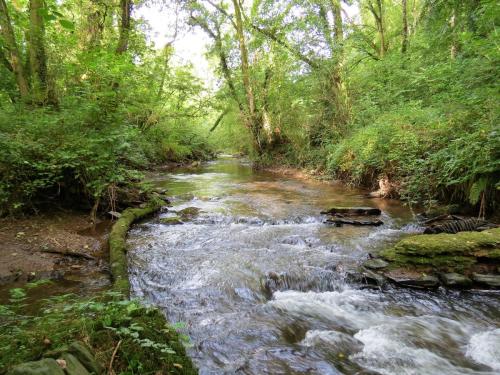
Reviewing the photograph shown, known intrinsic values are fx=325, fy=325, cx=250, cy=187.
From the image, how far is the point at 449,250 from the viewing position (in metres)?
4.99

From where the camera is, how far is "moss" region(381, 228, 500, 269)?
4.89 metres

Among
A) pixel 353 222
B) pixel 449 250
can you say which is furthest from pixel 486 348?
pixel 353 222

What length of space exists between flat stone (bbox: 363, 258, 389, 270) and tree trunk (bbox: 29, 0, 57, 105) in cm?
747

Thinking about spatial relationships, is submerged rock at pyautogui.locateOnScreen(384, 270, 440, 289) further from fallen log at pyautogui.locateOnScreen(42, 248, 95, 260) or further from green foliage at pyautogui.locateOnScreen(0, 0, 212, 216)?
green foliage at pyautogui.locateOnScreen(0, 0, 212, 216)

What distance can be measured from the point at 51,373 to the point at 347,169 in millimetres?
12322

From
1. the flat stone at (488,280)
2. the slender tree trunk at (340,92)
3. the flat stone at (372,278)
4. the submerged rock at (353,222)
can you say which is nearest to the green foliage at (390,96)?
the slender tree trunk at (340,92)

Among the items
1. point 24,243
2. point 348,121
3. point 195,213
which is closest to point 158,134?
point 348,121

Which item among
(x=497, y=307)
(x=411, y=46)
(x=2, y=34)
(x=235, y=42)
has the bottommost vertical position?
(x=497, y=307)

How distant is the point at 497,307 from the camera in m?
4.23

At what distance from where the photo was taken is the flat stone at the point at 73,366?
68.0 inches

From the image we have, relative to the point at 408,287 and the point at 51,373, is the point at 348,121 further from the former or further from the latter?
the point at 51,373

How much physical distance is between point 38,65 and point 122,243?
496 centimetres

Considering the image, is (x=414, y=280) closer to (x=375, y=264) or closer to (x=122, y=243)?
(x=375, y=264)

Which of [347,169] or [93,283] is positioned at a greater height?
[347,169]
